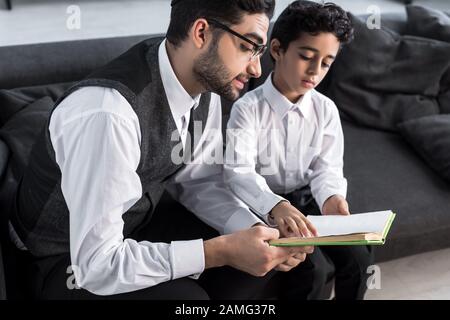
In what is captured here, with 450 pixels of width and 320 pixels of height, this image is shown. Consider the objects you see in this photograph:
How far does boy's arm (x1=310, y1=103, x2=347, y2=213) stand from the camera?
1.78 metres

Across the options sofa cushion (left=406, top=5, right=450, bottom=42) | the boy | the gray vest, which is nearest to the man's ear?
the gray vest

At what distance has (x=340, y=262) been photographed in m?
1.78

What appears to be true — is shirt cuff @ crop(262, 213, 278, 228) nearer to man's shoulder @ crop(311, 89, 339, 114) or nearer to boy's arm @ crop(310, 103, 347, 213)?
boy's arm @ crop(310, 103, 347, 213)

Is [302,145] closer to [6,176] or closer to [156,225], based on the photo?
[156,225]

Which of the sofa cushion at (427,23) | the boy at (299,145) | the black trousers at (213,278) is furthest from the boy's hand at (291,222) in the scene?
the sofa cushion at (427,23)

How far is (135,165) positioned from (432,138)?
1.28 m

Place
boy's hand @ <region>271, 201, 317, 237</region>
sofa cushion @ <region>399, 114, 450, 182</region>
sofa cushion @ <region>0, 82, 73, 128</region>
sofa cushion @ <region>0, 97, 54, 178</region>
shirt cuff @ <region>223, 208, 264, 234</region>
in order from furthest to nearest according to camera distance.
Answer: sofa cushion @ <region>399, 114, 450, 182</region> → sofa cushion @ <region>0, 82, 73, 128</region> → sofa cushion @ <region>0, 97, 54, 178</region> → shirt cuff @ <region>223, 208, 264, 234</region> → boy's hand @ <region>271, 201, 317, 237</region>

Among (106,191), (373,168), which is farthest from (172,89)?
(373,168)

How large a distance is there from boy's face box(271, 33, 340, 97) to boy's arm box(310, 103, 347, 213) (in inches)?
7.2

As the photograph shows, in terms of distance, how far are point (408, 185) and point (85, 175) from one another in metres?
1.23

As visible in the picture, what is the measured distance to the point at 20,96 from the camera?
6.51 feet
